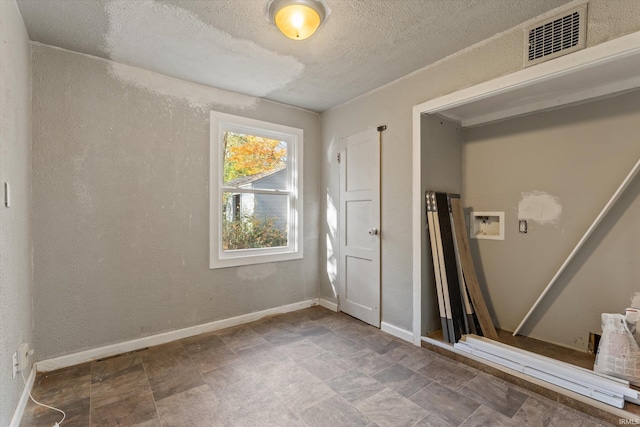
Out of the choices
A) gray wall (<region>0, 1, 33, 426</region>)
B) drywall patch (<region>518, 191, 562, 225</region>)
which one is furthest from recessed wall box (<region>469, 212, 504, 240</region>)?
gray wall (<region>0, 1, 33, 426</region>)

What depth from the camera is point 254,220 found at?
11.3 ft

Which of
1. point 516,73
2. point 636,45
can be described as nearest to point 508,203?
point 516,73

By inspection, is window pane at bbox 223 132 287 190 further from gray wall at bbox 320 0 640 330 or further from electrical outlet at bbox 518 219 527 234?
electrical outlet at bbox 518 219 527 234

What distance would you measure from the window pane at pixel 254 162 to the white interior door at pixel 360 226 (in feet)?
2.55

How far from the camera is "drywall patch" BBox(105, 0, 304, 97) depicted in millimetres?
1945

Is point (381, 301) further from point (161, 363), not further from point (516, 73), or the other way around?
point (516, 73)

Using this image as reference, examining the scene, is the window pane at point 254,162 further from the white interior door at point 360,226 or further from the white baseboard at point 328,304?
the white baseboard at point 328,304

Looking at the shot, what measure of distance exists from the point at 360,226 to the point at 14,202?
9.15 feet

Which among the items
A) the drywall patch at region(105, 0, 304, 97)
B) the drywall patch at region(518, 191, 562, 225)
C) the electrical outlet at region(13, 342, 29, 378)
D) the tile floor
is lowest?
the tile floor

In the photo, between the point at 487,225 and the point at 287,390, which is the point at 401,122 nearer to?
the point at 487,225

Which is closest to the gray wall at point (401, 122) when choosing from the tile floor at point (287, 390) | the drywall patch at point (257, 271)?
the tile floor at point (287, 390)

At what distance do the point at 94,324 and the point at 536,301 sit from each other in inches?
151

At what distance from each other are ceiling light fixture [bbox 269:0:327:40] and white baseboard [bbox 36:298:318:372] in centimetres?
277

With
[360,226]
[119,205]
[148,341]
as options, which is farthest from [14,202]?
[360,226]
